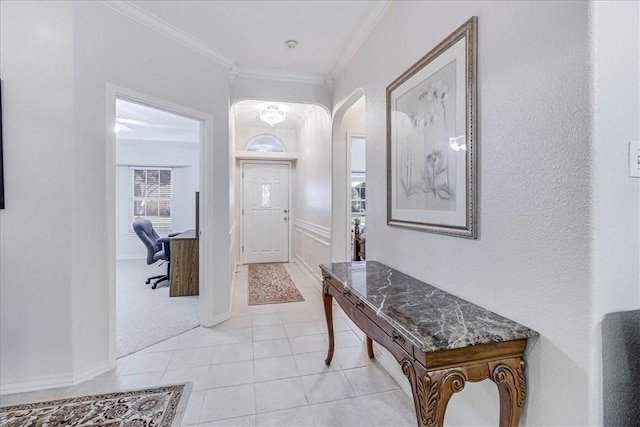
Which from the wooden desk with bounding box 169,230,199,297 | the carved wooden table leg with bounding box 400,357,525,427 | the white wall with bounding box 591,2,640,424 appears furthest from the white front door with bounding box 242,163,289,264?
the white wall with bounding box 591,2,640,424

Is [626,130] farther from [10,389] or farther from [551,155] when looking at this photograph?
[10,389]

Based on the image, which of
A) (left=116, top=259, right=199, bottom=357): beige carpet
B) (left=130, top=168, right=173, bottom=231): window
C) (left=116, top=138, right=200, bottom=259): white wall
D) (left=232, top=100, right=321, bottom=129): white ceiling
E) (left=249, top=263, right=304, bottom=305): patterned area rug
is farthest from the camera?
(left=130, top=168, right=173, bottom=231): window

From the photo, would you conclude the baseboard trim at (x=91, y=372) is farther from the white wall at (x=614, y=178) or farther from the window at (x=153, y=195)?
the window at (x=153, y=195)

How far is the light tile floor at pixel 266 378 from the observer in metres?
1.73

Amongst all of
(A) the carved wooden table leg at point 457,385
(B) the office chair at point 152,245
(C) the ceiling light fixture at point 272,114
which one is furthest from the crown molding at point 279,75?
(A) the carved wooden table leg at point 457,385

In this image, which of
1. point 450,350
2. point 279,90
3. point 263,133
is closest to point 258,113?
point 263,133

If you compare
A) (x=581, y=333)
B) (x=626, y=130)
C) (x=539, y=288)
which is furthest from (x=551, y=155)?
(x=581, y=333)

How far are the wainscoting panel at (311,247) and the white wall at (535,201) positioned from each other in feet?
8.07

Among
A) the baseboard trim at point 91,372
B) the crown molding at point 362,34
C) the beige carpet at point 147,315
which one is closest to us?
the baseboard trim at point 91,372

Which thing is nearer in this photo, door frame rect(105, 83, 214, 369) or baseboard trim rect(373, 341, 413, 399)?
baseboard trim rect(373, 341, 413, 399)

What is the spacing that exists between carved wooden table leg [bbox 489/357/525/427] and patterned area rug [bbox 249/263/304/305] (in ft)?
9.50

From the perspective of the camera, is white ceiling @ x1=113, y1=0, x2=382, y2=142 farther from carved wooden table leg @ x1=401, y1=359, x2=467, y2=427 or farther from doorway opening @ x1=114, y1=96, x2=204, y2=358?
carved wooden table leg @ x1=401, y1=359, x2=467, y2=427

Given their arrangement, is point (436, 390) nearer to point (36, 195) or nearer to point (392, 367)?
point (392, 367)

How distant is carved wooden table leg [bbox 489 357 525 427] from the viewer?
1069 millimetres
